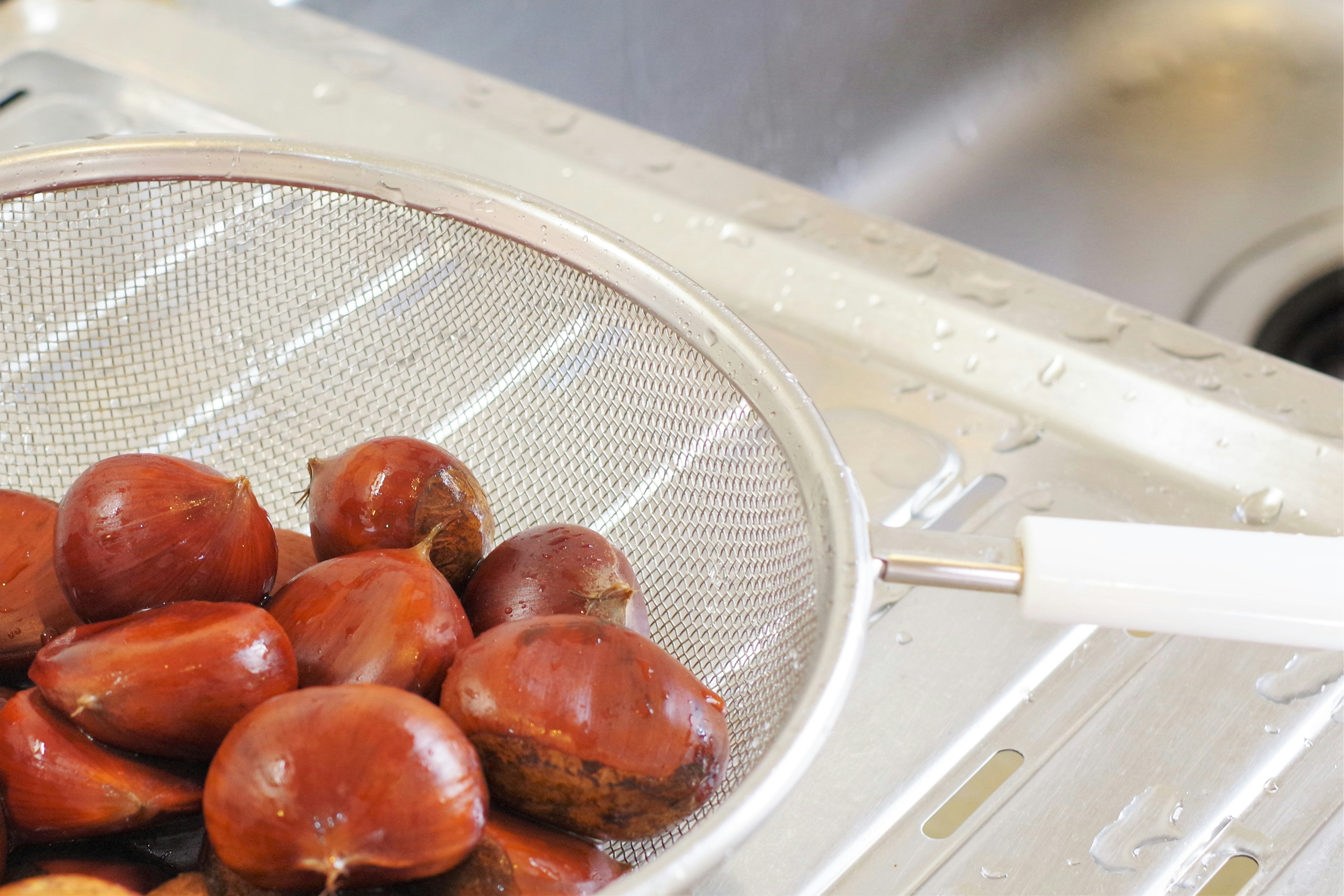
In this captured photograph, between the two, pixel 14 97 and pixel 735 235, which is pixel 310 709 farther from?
pixel 14 97

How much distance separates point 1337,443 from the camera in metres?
0.56

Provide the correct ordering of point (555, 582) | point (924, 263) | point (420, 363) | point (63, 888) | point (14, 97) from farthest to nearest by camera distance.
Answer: point (14, 97)
point (924, 263)
point (420, 363)
point (555, 582)
point (63, 888)

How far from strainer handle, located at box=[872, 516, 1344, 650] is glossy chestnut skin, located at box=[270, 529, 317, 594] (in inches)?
8.4

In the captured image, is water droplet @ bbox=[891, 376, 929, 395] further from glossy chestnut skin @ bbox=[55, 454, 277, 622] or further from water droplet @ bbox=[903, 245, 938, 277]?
glossy chestnut skin @ bbox=[55, 454, 277, 622]

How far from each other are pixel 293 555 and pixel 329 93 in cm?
41

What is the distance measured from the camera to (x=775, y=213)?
2.26ft

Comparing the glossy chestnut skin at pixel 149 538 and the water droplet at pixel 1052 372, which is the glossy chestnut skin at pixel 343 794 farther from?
the water droplet at pixel 1052 372

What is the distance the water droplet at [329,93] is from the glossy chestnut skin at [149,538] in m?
0.42

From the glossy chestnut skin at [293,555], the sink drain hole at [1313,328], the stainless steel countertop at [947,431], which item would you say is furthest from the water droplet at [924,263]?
the sink drain hole at [1313,328]

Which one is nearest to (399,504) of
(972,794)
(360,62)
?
(972,794)

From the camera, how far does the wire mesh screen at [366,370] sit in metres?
0.46

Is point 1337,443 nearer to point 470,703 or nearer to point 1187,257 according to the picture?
point 470,703

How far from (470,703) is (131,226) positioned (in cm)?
32

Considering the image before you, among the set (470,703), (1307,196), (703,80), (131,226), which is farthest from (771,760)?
(1307,196)
